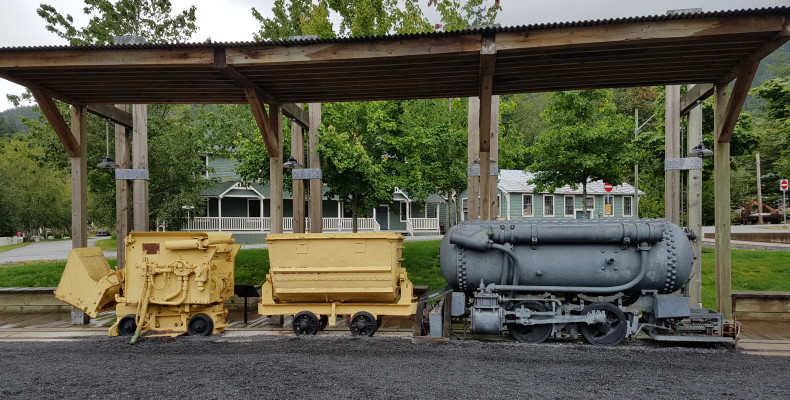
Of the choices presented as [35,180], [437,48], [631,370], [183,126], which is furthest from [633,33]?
[35,180]

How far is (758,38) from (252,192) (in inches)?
1095

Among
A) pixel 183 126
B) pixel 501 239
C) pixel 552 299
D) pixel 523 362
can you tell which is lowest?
pixel 523 362

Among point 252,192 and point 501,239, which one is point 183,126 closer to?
point 252,192

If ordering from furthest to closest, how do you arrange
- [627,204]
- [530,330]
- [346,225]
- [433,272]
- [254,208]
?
[627,204], [254,208], [346,225], [433,272], [530,330]

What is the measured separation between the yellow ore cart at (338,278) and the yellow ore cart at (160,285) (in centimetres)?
91

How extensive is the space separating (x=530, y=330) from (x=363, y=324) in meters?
2.43

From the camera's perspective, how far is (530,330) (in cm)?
679

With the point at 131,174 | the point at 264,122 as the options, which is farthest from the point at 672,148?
the point at 131,174

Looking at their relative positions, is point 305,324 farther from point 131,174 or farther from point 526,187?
point 526,187

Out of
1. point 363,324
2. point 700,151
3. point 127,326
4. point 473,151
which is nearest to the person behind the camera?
point 363,324

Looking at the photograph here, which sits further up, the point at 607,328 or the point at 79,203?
the point at 79,203

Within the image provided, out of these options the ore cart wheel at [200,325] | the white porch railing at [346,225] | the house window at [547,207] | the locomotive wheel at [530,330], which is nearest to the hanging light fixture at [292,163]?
the ore cart wheel at [200,325]

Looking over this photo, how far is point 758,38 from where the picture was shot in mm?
6195

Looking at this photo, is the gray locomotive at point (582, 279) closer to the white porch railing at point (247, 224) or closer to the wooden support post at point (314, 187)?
the wooden support post at point (314, 187)
